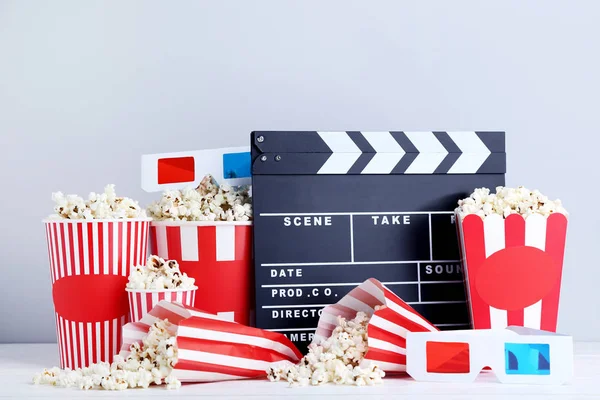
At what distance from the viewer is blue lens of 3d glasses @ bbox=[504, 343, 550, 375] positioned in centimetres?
137

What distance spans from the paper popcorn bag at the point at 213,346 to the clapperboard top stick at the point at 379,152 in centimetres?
46

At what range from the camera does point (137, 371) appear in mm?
1398

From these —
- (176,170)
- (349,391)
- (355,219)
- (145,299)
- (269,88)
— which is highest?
(269,88)

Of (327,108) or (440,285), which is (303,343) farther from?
(327,108)

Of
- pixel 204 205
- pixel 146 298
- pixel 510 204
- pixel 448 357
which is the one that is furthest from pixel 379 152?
pixel 146 298

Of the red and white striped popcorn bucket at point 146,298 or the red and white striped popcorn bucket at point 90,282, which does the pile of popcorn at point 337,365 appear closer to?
the red and white striped popcorn bucket at point 146,298

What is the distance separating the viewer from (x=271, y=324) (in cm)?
174

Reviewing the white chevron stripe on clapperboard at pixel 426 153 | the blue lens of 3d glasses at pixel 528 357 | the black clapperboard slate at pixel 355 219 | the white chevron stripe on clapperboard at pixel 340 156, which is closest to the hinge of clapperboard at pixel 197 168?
the black clapperboard slate at pixel 355 219

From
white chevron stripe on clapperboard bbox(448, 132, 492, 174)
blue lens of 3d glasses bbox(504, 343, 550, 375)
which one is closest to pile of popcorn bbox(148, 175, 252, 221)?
→ white chevron stripe on clapperboard bbox(448, 132, 492, 174)

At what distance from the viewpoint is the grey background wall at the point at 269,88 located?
2.20 m

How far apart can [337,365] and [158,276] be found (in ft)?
1.67

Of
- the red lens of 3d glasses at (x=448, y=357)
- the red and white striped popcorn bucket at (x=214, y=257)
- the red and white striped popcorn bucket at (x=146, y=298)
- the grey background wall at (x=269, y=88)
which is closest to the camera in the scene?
the red lens of 3d glasses at (x=448, y=357)

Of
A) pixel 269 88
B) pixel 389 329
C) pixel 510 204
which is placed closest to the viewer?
pixel 389 329

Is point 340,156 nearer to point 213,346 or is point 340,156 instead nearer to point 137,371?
point 213,346
